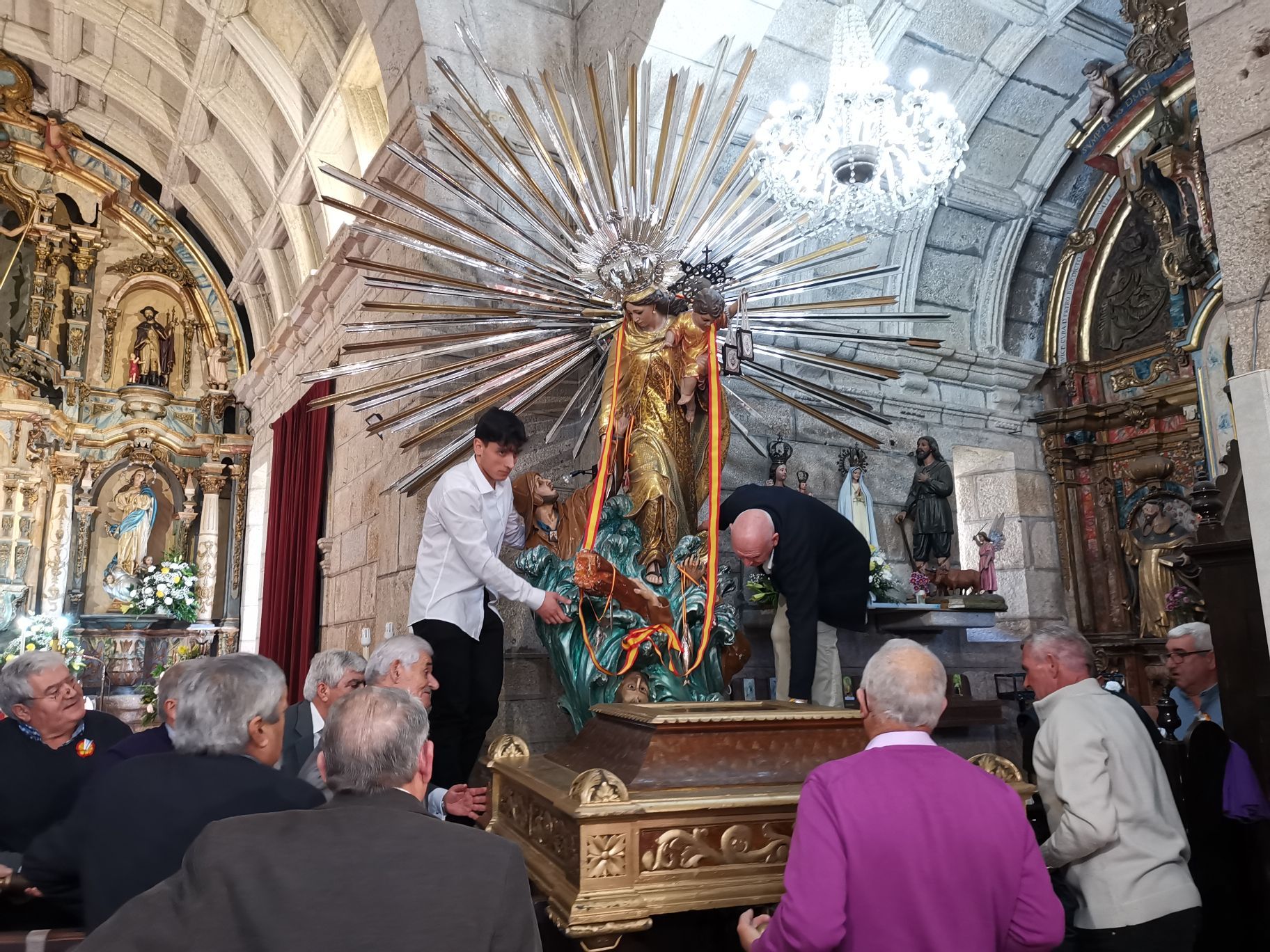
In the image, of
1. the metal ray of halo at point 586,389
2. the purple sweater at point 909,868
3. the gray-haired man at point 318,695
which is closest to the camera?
the purple sweater at point 909,868

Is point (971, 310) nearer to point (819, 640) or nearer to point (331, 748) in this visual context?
point (819, 640)

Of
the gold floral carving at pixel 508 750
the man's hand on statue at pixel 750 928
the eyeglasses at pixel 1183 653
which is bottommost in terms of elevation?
the man's hand on statue at pixel 750 928

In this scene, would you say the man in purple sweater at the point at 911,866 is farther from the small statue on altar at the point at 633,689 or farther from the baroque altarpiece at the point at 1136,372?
the baroque altarpiece at the point at 1136,372

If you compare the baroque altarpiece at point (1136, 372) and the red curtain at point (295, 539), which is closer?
the baroque altarpiece at point (1136, 372)

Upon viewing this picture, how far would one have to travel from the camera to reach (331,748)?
1.30m

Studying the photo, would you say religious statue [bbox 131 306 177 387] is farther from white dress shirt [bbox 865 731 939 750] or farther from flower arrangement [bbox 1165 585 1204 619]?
white dress shirt [bbox 865 731 939 750]

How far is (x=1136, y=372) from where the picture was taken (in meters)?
7.54

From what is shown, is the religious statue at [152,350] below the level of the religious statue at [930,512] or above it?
above

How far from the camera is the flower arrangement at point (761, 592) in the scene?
4.71 m

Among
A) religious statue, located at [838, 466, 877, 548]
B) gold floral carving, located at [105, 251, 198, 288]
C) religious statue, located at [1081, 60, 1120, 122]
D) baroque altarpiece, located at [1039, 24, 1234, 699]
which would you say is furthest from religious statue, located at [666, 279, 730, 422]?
gold floral carving, located at [105, 251, 198, 288]

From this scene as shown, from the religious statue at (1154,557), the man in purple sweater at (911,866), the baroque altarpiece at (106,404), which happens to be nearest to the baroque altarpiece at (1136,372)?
the religious statue at (1154,557)

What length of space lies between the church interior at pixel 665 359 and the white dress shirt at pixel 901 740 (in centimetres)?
38

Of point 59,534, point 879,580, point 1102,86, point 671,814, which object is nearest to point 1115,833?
point 671,814

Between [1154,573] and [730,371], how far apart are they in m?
4.95
